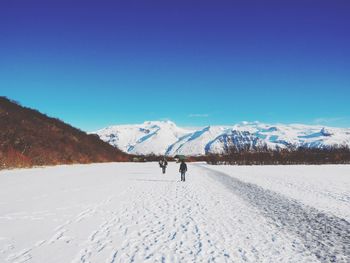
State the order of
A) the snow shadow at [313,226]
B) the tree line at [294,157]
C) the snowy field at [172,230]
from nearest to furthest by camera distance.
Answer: the snowy field at [172,230] < the snow shadow at [313,226] < the tree line at [294,157]

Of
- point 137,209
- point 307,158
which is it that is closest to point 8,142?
point 137,209

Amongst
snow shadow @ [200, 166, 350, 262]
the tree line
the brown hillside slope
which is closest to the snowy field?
snow shadow @ [200, 166, 350, 262]

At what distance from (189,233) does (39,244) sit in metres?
3.79

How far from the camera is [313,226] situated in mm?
10008

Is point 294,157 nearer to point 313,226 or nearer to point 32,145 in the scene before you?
point 32,145

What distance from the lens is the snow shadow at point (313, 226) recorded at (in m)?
7.44

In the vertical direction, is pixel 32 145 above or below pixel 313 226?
above

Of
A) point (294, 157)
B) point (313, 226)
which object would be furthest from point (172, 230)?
point (294, 157)

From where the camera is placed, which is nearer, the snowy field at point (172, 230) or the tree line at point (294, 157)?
the snowy field at point (172, 230)

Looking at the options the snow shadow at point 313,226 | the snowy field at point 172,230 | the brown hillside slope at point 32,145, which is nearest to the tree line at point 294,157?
the brown hillside slope at point 32,145

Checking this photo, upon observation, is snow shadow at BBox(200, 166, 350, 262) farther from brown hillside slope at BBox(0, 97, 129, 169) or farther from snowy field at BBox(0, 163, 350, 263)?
brown hillside slope at BBox(0, 97, 129, 169)

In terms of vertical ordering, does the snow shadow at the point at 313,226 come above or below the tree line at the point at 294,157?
below

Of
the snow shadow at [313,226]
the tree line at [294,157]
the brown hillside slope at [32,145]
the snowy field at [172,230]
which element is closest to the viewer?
the snowy field at [172,230]

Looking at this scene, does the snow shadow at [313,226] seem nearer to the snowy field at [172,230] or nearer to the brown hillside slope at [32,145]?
the snowy field at [172,230]
